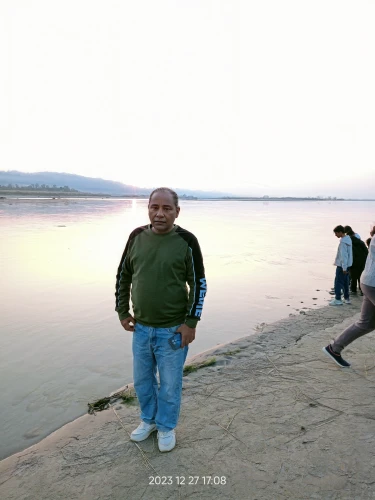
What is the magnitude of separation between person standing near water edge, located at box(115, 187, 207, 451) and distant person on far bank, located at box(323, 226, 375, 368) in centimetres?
237

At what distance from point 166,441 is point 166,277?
1.57 metres

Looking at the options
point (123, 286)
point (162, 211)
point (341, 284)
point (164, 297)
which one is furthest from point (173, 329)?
point (341, 284)

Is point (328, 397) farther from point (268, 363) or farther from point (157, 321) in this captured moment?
point (157, 321)

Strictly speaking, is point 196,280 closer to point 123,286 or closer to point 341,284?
point 123,286

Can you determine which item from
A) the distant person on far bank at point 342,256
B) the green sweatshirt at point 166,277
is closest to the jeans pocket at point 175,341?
the green sweatshirt at point 166,277

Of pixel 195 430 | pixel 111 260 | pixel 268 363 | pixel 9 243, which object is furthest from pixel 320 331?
pixel 9 243

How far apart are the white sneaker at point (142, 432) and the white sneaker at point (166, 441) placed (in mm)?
209

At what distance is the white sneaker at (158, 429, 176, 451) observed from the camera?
3.02 m

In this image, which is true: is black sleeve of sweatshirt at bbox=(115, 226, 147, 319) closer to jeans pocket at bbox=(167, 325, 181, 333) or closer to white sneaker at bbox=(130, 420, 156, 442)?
jeans pocket at bbox=(167, 325, 181, 333)

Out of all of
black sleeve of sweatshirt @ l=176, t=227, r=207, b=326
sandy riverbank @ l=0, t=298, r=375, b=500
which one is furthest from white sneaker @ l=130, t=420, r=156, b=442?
black sleeve of sweatshirt @ l=176, t=227, r=207, b=326

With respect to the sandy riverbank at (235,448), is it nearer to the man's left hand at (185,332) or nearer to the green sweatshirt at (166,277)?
the man's left hand at (185,332)

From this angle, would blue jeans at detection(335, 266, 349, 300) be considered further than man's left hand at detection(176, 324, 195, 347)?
Yes

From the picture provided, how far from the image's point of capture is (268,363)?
16.2 feet

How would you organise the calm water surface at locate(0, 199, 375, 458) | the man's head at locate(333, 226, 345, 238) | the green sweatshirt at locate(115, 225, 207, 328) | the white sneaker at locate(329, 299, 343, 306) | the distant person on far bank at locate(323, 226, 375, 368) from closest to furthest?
1. the green sweatshirt at locate(115, 225, 207, 328)
2. the distant person on far bank at locate(323, 226, 375, 368)
3. the calm water surface at locate(0, 199, 375, 458)
4. the man's head at locate(333, 226, 345, 238)
5. the white sneaker at locate(329, 299, 343, 306)
